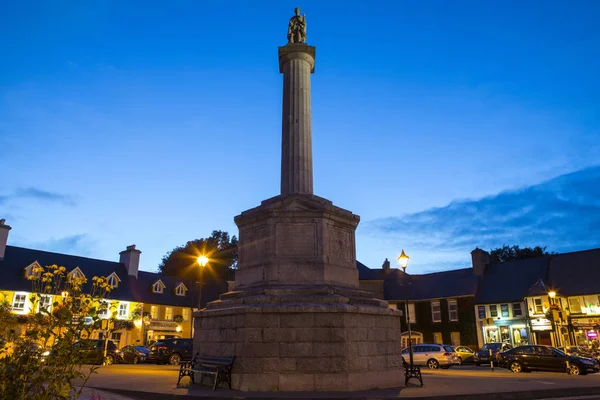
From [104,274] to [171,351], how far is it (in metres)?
23.9

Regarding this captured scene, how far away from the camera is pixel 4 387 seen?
4.88 metres

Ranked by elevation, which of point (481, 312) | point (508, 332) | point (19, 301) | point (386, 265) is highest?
point (386, 265)

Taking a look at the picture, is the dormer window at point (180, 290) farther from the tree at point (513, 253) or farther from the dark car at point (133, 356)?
the tree at point (513, 253)

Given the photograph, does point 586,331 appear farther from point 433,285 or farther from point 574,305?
point 433,285

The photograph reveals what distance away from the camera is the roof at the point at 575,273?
41.2 m

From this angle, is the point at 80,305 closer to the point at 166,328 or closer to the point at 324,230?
the point at 324,230

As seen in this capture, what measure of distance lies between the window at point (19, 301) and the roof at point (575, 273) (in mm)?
48512

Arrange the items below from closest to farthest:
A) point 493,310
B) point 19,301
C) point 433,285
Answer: point 19,301 < point 493,310 < point 433,285

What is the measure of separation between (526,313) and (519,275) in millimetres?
4795

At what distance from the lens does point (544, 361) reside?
915 inches

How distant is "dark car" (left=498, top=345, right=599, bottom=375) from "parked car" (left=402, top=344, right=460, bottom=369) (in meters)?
3.60

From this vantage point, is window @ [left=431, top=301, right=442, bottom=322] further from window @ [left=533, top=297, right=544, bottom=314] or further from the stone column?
the stone column

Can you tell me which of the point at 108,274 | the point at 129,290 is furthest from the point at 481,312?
the point at 108,274

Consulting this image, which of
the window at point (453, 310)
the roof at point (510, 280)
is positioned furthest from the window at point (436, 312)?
the roof at point (510, 280)
